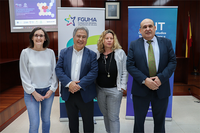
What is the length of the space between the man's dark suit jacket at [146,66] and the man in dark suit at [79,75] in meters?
0.44

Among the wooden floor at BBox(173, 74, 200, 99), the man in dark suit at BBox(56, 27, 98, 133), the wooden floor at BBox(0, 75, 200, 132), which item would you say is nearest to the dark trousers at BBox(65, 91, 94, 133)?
the man in dark suit at BBox(56, 27, 98, 133)

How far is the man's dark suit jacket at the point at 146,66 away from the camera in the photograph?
1.66m

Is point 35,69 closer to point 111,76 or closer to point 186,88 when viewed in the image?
point 111,76

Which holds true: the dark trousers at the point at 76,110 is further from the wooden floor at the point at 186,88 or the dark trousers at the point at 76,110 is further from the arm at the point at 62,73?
the wooden floor at the point at 186,88

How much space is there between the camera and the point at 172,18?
97.6 inches

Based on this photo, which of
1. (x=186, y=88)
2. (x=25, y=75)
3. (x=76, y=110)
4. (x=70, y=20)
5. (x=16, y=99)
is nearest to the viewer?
(x=25, y=75)

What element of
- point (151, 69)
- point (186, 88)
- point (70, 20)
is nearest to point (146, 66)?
point (151, 69)

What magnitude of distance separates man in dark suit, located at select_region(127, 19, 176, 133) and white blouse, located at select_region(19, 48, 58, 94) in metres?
0.92

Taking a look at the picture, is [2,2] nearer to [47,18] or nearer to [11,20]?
[11,20]

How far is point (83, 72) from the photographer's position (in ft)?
5.49

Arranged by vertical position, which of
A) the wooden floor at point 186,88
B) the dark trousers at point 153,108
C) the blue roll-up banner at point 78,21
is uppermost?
the blue roll-up banner at point 78,21

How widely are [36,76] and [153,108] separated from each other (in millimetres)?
1384

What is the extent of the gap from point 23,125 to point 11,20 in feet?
11.0

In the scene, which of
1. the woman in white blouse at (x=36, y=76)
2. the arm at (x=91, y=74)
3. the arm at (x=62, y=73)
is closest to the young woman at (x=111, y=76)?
the arm at (x=91, y=74)
